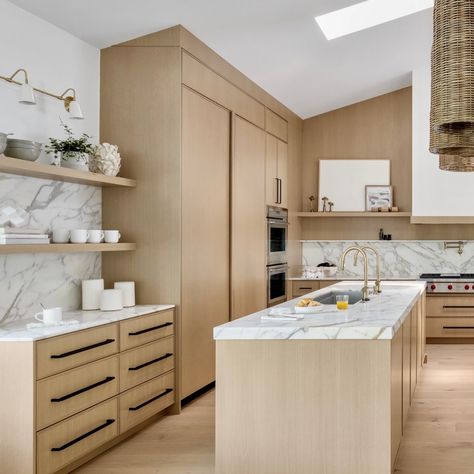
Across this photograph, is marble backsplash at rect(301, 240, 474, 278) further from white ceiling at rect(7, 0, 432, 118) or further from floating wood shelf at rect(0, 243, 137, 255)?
floating wood shelf at rect(0, 243, 137, 255)

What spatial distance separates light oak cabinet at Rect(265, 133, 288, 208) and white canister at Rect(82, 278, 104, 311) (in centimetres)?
272

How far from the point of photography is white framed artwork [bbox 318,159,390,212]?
784 cm

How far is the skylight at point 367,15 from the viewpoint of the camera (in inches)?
210

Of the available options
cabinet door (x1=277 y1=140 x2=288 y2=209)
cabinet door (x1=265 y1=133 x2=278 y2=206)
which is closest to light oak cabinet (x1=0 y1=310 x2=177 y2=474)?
cabinet door (x1=265 y1=133 x2=278 y2=206)

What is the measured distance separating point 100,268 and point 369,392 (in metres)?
2.34

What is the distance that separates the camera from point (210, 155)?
502 centimetres

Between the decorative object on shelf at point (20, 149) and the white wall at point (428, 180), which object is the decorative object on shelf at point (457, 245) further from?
the decorative object on shelf at point (20, 149)

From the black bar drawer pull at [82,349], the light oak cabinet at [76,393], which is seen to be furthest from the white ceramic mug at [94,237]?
the black bar drawer pull at [82,349]

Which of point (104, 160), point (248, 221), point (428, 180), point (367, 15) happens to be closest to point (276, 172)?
point (248, 221)

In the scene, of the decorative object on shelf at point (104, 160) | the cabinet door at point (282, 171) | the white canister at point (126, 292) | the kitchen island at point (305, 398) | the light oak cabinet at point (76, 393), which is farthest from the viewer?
the cabinet door at point (282, 171)

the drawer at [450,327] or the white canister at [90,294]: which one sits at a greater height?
the white canister at [90,294]

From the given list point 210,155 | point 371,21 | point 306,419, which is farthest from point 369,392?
point 371,21

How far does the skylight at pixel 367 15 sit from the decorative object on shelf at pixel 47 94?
229 centimetres

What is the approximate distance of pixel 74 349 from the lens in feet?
10.9
